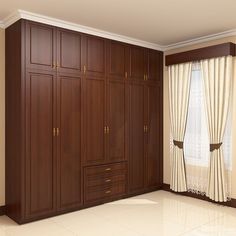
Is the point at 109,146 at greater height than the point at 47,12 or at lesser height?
lesser

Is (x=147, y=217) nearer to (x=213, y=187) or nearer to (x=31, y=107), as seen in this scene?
(x=213, y=187)

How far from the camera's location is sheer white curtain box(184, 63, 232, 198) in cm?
436

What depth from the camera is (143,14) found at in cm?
343

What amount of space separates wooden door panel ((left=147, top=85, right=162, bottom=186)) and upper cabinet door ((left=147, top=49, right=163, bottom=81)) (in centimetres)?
18

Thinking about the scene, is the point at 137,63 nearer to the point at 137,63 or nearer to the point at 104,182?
the point at 137,63

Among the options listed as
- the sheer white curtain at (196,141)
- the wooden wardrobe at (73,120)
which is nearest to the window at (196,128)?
the sheer white curtain at (196,141)

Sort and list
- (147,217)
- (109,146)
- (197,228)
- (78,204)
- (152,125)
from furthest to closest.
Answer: (152,125), (109,146), (78,204), (147,217), (197,228)

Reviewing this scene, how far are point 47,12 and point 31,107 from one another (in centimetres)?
118

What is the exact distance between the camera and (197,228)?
3.30 meters

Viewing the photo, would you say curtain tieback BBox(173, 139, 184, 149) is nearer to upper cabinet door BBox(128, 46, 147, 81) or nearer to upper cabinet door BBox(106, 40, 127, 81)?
upper cabinet door BBox(128, 46, 147, 81)

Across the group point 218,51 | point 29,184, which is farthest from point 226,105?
point 29,184

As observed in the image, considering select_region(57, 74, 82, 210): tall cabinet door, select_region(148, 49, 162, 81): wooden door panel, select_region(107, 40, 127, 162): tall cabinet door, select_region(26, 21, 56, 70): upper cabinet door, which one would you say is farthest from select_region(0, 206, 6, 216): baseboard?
select_region(148, 49, 162, 81): wooden door panel

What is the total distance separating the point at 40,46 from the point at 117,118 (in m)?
1.57

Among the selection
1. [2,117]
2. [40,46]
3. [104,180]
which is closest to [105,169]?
[104,180]
